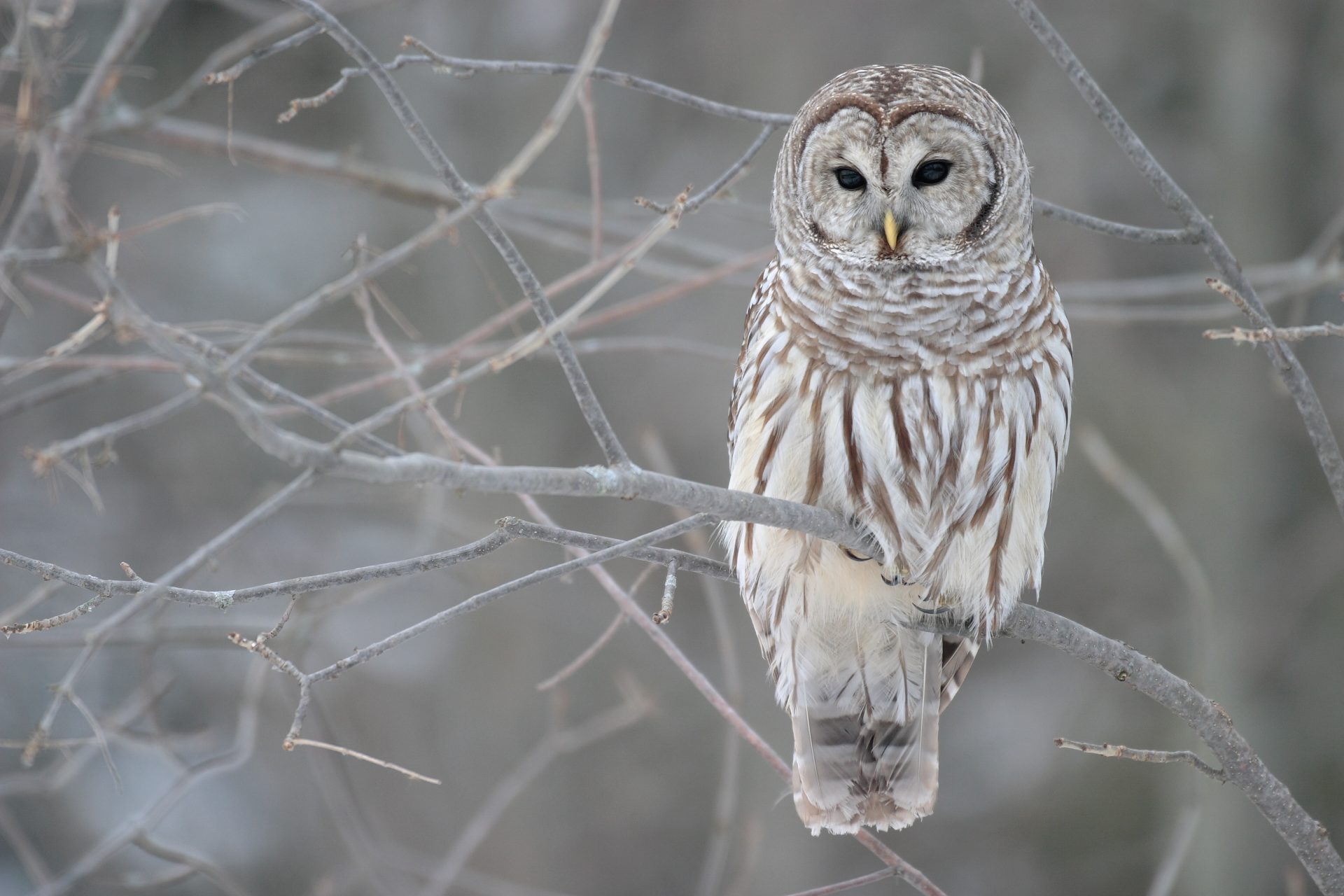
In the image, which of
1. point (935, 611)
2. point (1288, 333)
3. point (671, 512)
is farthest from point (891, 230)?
point (671, 512)

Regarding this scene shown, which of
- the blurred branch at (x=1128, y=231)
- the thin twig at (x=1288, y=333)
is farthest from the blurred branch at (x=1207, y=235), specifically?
the thin twig at (x=1288, y=333)

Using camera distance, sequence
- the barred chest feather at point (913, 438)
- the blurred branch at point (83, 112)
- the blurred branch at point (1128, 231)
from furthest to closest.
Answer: the barred chest feather at point (913, 438), the blurred branch at point (1128, 231), the blurred branch at point (83, 112)

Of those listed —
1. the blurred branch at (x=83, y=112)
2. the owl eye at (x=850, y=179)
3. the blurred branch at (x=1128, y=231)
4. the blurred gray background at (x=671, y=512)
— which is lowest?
the blurred gray background at (x=671, y=512)

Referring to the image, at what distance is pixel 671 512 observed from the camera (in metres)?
6.70

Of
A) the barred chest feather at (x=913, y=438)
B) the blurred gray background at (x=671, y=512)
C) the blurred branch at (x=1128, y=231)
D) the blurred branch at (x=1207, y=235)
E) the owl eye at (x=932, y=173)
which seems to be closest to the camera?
the blurred branch at (x=1207, y=235)

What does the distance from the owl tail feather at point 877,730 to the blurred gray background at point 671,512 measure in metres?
2.74

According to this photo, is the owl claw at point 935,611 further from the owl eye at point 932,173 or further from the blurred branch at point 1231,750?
the owl eye at point 932,173

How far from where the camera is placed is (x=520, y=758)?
688 centimetres

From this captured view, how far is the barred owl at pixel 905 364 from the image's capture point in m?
3.18

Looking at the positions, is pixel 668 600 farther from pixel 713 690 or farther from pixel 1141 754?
pixel 1141 754

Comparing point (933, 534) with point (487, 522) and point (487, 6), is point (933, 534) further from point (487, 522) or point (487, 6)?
point (487, 6)

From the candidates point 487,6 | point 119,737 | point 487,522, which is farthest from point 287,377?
point 119,737

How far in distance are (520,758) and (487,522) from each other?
1.47 meters

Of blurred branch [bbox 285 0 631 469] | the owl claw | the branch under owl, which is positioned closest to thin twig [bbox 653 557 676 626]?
the branch under owl
